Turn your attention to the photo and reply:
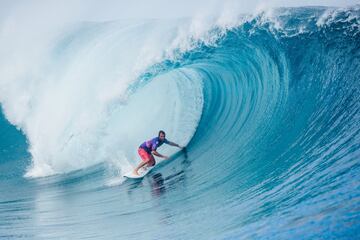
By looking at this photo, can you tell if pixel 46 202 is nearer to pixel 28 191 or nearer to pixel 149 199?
pixel 28 191

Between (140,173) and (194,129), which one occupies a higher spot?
(194,129)

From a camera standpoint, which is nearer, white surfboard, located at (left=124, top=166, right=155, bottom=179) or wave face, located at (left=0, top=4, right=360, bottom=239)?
wave face, located at (left=0, top=4, right=360, bottom=239)

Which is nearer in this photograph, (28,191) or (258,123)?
(258,123)

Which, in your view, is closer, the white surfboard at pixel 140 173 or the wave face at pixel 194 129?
the wave face at pixel 194 129

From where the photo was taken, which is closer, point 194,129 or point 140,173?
point 140,173

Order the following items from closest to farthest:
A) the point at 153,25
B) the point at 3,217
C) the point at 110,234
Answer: the point at 110,234
the point at 3,217
the point at 153,25

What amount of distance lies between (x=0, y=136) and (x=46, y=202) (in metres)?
Result: 7.01

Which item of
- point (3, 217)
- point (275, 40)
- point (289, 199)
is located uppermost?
point (275, 40)

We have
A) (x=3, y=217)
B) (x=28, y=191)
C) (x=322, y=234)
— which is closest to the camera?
(x=322, y=234)

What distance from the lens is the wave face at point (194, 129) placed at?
4.79 metres

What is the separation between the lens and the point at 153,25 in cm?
1299

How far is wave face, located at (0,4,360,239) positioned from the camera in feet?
15.7

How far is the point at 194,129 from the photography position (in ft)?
34.3

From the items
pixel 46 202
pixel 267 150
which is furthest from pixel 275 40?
pixel 46 202
